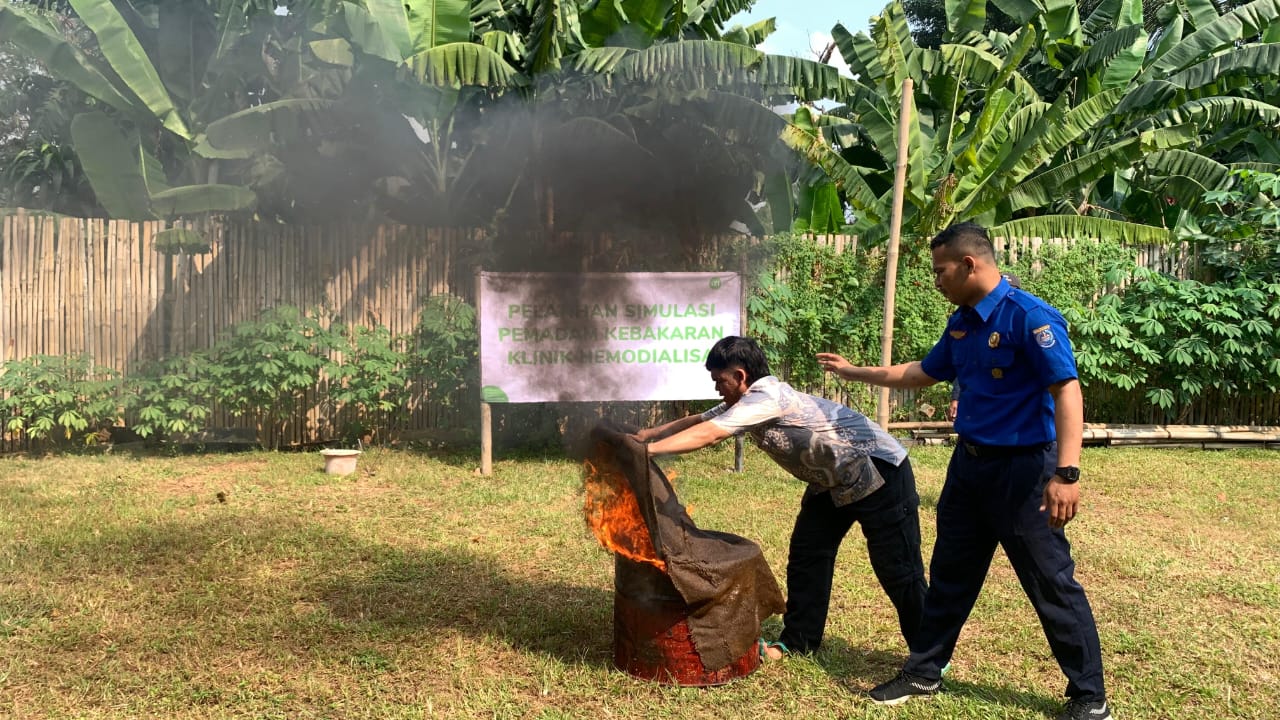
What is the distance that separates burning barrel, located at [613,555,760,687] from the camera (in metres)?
3.55

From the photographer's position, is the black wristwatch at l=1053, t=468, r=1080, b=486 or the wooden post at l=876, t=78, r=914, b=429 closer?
the black wristwatch at l=1053, t=468, r=1080, b=486

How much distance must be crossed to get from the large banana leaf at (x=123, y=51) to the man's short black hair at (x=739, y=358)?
747 centimetres

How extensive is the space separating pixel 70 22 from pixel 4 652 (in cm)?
1663

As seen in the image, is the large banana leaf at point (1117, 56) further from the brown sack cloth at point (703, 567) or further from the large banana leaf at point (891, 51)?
the brown sack cloth at point (703, 567)

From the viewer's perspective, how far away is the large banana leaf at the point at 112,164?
28.8ft

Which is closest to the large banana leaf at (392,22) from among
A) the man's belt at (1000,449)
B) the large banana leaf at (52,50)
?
the large banana leaf at (52,50)

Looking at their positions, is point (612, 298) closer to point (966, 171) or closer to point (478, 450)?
point (478, 450)

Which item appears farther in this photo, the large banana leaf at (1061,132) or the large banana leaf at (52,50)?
the large banana leaf at (1061,132)

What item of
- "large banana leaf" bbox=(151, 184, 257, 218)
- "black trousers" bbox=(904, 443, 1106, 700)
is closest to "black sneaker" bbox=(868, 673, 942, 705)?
"black trousers" bbox=(904, 443, 1106, 700)

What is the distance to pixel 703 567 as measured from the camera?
352 cm

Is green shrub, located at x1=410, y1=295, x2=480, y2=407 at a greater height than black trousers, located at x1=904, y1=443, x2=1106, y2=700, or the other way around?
green shrub, located at x1=410, y1=295, x2=480, y2=407

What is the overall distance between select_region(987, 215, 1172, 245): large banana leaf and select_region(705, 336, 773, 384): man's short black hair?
310 inches

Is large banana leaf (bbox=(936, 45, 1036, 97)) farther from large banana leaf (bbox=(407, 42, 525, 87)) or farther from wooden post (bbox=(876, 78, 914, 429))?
large banana leaf (bbox=(407, 42, 525, 87))

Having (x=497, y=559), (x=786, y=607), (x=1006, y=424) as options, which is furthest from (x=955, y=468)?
(x=497, y=559)
